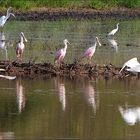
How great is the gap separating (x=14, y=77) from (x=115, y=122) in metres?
4.30

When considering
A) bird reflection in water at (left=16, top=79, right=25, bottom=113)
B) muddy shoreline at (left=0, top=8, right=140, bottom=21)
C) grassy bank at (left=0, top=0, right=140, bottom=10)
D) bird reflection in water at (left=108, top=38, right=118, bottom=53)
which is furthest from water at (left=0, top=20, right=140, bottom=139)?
grassy bank at (left=0, top=0, right=140, bottom=10)

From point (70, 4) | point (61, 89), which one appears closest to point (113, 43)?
point (61, 89)

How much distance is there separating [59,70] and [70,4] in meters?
27.2

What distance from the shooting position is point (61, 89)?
1730 cm

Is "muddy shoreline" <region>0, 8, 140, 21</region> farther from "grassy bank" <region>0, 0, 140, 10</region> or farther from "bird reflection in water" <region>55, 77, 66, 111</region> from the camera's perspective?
"bird reflection in water" <region>55, 77, 66, 111</region>

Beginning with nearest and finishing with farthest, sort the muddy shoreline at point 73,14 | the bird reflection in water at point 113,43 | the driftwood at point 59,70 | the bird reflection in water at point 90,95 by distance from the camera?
the bird reflection in water at point 90,95, the driftwood at point 59,70, the bird reflection in water at point 113,43, the muddy shoreline at point 73,14

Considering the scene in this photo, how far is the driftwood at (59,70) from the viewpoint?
19047 millimetres

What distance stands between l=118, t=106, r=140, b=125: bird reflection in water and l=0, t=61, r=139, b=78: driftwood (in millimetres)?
4226

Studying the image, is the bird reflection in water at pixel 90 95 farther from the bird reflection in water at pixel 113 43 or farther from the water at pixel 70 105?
the bird reflection in water at pixel 113 43

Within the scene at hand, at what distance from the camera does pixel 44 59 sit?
22.5 metres

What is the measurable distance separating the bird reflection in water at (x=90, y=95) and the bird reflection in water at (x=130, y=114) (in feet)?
1.77

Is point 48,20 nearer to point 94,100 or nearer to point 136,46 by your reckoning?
point 136,46

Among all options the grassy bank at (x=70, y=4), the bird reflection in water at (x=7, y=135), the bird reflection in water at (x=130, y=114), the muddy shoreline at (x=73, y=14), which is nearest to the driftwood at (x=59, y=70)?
the bird reflection in water at (x=130, y=114)

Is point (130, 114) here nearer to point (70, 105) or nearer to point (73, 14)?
point (70, 105)
